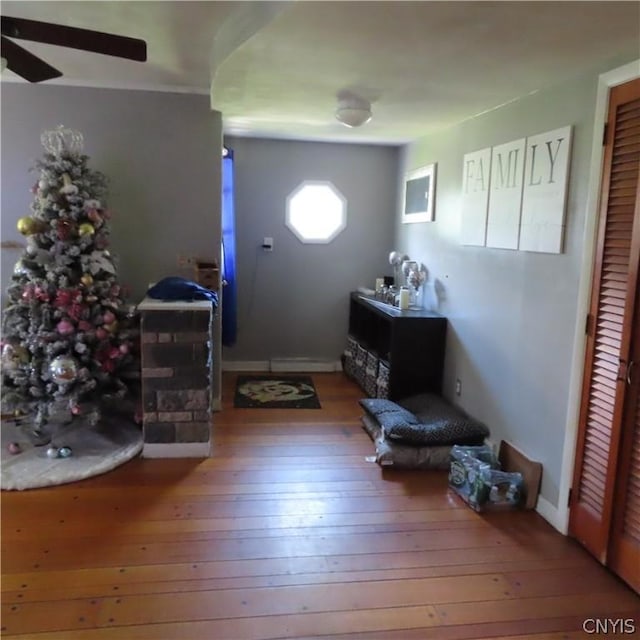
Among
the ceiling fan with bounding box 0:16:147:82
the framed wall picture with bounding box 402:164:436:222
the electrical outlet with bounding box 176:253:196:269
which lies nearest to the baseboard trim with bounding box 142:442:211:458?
the electrical outlet with bounding box 176:253:196:269

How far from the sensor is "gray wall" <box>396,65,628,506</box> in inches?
105

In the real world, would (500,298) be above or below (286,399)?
above

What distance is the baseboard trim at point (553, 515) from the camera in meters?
2.72

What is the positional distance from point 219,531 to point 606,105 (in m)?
2.58

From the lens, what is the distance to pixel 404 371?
417 centimetres

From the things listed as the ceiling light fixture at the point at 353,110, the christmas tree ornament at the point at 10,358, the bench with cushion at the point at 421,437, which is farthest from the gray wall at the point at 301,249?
the christmas tree ornament at the point at 10,358

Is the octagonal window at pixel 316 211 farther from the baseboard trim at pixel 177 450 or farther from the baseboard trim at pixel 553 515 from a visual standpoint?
the baseboard trim at pixel 553 515

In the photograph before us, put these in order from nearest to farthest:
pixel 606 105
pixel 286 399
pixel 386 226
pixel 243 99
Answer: pixel 606 105, pixel 243 99, pixel 286 399, pixel 386 226

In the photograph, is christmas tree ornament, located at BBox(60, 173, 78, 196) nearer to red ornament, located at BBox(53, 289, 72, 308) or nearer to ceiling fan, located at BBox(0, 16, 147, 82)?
red ornament, located at BBox(53, 289, 72, 308)

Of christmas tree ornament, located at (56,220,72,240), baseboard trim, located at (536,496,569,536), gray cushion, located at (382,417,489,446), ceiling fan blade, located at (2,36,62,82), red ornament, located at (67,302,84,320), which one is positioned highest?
ceiling fan blade, located at (2,36,62,82)

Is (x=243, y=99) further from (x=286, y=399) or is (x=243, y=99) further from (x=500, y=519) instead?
(x=500, y=519)

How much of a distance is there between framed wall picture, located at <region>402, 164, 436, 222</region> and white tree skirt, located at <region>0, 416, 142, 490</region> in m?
2.77

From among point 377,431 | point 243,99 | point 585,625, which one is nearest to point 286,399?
point 377,431

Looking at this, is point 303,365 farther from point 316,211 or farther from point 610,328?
point 610,328
